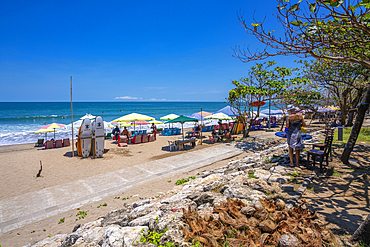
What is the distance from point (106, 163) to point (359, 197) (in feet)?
34.7

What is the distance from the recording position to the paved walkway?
5363mm

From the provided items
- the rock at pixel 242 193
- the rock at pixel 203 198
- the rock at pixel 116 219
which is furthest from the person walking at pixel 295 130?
the rock at pixel 116 219

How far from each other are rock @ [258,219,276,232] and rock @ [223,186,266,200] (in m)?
1.01

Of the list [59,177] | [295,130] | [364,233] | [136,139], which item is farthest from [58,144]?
[364,233]

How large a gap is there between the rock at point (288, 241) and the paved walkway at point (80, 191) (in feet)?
18.6

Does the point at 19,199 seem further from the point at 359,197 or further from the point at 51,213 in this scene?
the point at 359,197

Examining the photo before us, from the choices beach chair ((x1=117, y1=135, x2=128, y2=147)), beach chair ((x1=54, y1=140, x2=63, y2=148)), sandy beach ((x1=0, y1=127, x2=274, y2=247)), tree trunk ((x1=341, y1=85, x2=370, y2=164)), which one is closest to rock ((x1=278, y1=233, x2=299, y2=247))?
sandy beach ((x1=0, y1=127, x2=274, y2=247))

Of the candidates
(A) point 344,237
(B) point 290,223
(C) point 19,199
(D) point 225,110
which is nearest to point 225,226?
(B) point 290,223

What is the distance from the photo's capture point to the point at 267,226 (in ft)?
9.36

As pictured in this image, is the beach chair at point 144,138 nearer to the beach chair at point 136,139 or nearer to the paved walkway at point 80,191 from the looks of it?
the beach chair at point 136,139

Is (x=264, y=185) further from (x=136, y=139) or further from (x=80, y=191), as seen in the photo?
(x=136, y=139)

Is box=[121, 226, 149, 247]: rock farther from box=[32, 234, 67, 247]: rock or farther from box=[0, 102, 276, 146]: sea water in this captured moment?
box=[0, 102, 276, 146]: sea water

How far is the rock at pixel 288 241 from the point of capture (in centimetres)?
246

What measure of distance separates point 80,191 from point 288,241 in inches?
267
